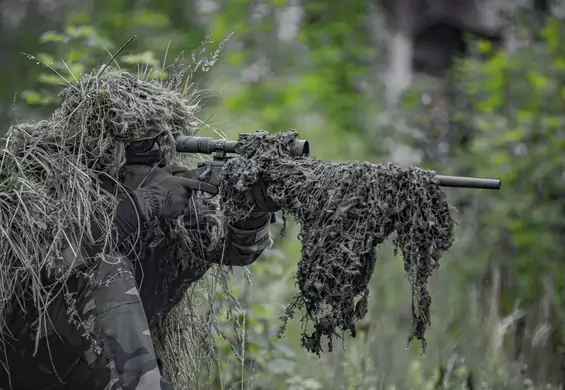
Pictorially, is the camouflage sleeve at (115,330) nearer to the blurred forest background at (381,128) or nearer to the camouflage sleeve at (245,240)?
the camouflage sleeve at (245,240)

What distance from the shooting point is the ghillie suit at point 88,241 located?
3107mm

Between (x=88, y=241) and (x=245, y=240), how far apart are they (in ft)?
1.84

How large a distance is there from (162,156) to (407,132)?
501 centimetres

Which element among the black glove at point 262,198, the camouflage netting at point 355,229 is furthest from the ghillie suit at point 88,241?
the camouflage netting at point 355,229

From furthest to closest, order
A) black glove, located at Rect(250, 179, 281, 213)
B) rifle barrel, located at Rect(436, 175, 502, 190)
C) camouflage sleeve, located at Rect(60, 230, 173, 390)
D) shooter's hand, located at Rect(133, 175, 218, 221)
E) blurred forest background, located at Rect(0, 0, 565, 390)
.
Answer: blurred forest background, located at Rect(0, 0, 565, 390)
shooter's hand, located at Rect(133, 175, 218, 221)
black glove, located at Rect(250, 179, 281, 213)
camouflage sleeve, located at Rect(60, 230, 173, 390)
rifle barrel, located at Rect(436, 175, 502, 190)

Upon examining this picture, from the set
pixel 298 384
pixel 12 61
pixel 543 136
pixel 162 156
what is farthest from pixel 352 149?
pixel 162 156

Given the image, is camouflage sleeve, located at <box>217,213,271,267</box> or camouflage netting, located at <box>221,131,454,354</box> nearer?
camouflage netting, located at <box>221,131,454,354</box>

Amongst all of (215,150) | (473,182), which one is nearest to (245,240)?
(215,150)

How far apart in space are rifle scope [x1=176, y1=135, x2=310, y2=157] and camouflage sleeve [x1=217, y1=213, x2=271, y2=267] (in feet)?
0.90

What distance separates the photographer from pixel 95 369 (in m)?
3.10

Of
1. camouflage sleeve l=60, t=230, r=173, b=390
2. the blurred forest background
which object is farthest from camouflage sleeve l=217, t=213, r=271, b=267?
the blurred forest background

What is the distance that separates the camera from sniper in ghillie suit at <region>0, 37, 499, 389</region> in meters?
2.98

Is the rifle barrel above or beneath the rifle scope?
beneath

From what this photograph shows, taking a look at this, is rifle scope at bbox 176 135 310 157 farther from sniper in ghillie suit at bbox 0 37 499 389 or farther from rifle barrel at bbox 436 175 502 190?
rifle barrel at bbox 436 175 502 190
